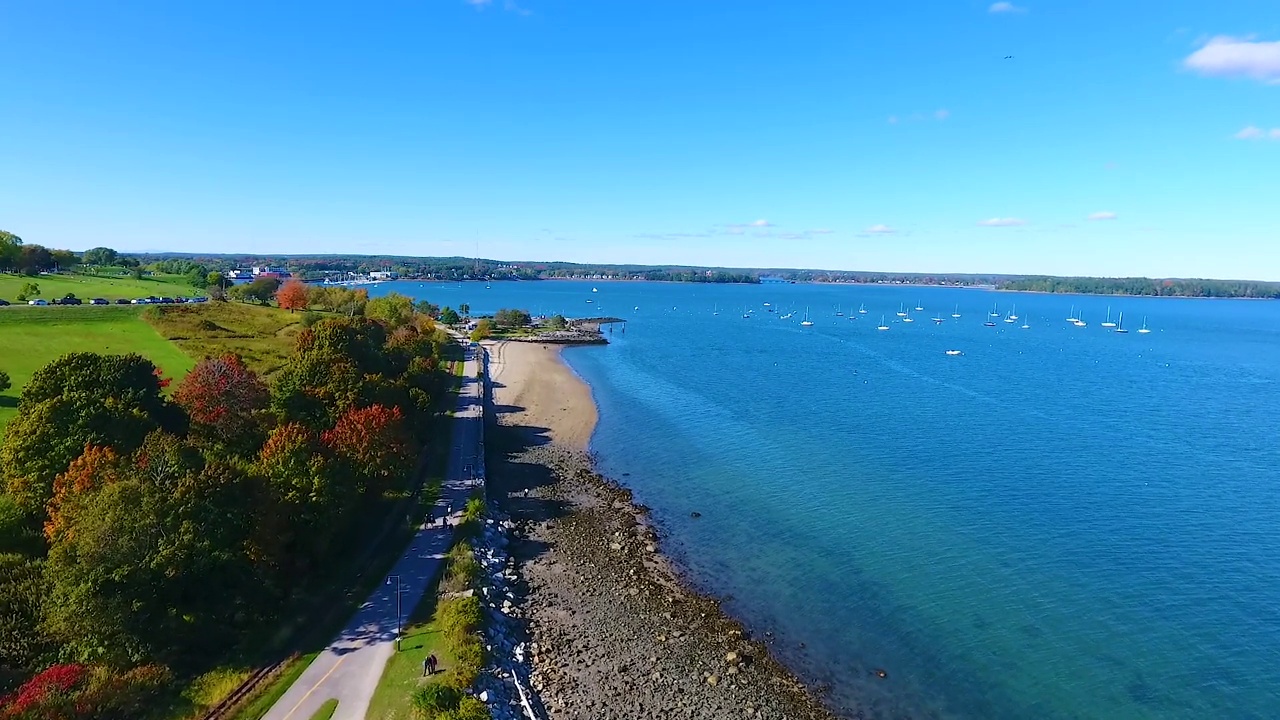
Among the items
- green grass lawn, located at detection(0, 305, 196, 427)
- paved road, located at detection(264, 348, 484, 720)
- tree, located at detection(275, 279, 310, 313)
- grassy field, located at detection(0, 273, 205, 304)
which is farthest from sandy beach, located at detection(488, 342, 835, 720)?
grassy field, located at detection(0, 273, 205, 304)

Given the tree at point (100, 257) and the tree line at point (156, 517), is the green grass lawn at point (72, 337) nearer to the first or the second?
the tree line at point (156, 517)

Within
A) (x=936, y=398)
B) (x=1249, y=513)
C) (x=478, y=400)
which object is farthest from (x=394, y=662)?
(x=936, y=398)

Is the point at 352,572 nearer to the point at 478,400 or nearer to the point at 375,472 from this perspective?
the point at 375,472

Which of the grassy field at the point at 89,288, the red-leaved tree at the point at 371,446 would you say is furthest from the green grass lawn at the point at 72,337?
the red-leaved tree at the point at 371,446

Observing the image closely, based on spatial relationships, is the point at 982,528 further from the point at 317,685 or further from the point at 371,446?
the point at 317,685

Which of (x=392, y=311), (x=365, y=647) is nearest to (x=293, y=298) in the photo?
(x=392, y=311)

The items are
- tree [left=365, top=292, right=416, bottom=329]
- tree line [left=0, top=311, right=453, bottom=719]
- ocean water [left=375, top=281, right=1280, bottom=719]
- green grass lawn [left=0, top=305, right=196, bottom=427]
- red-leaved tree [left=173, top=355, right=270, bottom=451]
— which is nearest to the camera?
tree line [left=0, top=311, right=453, bottom=719]

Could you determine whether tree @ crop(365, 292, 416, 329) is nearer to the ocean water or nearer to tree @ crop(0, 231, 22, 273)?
the ocean water
